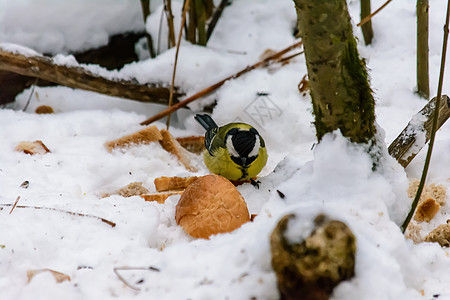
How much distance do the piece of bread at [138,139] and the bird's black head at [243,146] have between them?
44 cm

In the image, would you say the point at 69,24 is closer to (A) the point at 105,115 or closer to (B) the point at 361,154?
(A) the point at 105,115

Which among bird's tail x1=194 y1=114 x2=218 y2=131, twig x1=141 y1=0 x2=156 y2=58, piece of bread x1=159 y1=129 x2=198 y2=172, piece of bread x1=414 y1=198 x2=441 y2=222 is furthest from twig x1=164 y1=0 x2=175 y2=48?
piece of bread x1=414 y1=198 x2=441 y2=222

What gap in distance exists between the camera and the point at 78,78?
2939mm

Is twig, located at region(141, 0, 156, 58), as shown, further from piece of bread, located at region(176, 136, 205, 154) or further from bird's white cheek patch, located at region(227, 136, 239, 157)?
bird's white cheek patch, located at region(227, 136, 239, 157)

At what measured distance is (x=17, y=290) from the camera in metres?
1.22

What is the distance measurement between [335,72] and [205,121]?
65.2 inches

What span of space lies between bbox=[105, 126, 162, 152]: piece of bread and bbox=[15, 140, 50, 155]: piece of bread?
334mm

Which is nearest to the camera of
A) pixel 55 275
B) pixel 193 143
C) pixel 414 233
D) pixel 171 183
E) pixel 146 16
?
pixel 55 275

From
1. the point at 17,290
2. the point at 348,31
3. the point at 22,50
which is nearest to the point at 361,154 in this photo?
the point at 348,31

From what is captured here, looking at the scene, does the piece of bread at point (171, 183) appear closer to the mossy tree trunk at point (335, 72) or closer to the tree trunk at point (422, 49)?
the mossy tree trunk at point (335, 72)

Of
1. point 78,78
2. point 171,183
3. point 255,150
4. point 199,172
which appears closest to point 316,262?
point 171,183

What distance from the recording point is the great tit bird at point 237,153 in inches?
94.3

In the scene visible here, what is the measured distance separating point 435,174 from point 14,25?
9.52 ft

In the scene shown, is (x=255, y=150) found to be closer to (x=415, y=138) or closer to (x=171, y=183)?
(x=171, y=183)
